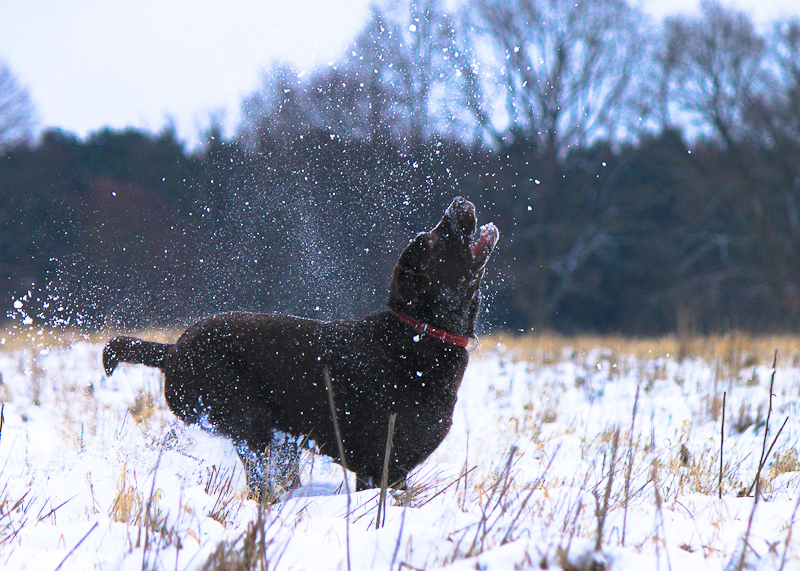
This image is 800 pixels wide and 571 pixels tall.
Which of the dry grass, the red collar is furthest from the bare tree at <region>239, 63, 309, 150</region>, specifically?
the red collar

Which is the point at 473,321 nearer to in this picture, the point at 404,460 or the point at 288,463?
the point at 404,460

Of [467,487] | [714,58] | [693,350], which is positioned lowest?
[467,487]

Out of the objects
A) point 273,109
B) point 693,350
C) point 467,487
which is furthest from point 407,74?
point 467,487

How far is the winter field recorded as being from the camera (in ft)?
5.49

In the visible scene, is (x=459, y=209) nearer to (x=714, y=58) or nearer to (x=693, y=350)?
(x=693, y=350)

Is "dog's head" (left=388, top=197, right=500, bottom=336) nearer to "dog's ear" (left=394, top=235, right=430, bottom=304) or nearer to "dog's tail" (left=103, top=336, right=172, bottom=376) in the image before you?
"dog's ear" (left=394, top=235, right=430, bottom=304)

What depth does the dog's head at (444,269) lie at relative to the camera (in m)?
2.96

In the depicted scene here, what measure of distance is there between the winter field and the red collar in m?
0.51

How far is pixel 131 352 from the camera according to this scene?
3391 millimetres

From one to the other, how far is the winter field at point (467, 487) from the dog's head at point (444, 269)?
66 cm

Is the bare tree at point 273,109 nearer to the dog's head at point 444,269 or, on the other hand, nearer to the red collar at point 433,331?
the dog's head at point 444,269

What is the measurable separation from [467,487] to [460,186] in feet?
46.2

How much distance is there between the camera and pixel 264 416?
10.7 ft

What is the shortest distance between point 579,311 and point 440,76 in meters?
16.6
